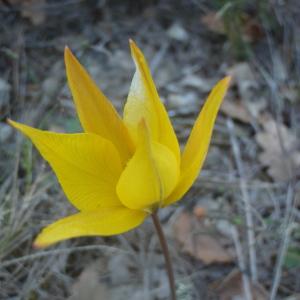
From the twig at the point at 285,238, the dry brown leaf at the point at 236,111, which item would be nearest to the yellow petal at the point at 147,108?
the twig at the point at 285,238

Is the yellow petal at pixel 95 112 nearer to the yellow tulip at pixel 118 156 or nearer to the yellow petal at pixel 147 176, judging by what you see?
the yellow tulip at pixel 118 156

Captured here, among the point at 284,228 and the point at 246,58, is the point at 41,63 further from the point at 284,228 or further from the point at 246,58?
the point at 284,228

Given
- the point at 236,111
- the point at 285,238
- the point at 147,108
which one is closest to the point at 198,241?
the point at 285,238

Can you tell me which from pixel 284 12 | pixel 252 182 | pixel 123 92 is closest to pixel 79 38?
pixel 123 92

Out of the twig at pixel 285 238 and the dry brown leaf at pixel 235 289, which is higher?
the twig at pixel 285 238

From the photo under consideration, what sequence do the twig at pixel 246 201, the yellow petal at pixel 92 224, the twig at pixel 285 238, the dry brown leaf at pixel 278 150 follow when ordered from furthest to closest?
the dry brown leaf at pixel 278 150 < the twig at pixel 246 201 < the twig at pixel 285 238 < the yellow petal at pixel 92 224

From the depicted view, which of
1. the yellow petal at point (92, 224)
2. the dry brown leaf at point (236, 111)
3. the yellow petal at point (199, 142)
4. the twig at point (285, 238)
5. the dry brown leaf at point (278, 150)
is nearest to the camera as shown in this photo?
the yellow petal at point (92, 224)

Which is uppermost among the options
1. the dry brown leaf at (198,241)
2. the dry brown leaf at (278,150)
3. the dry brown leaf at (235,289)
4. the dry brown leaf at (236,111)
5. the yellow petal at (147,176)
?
the dry brown leaf at (236,111)
